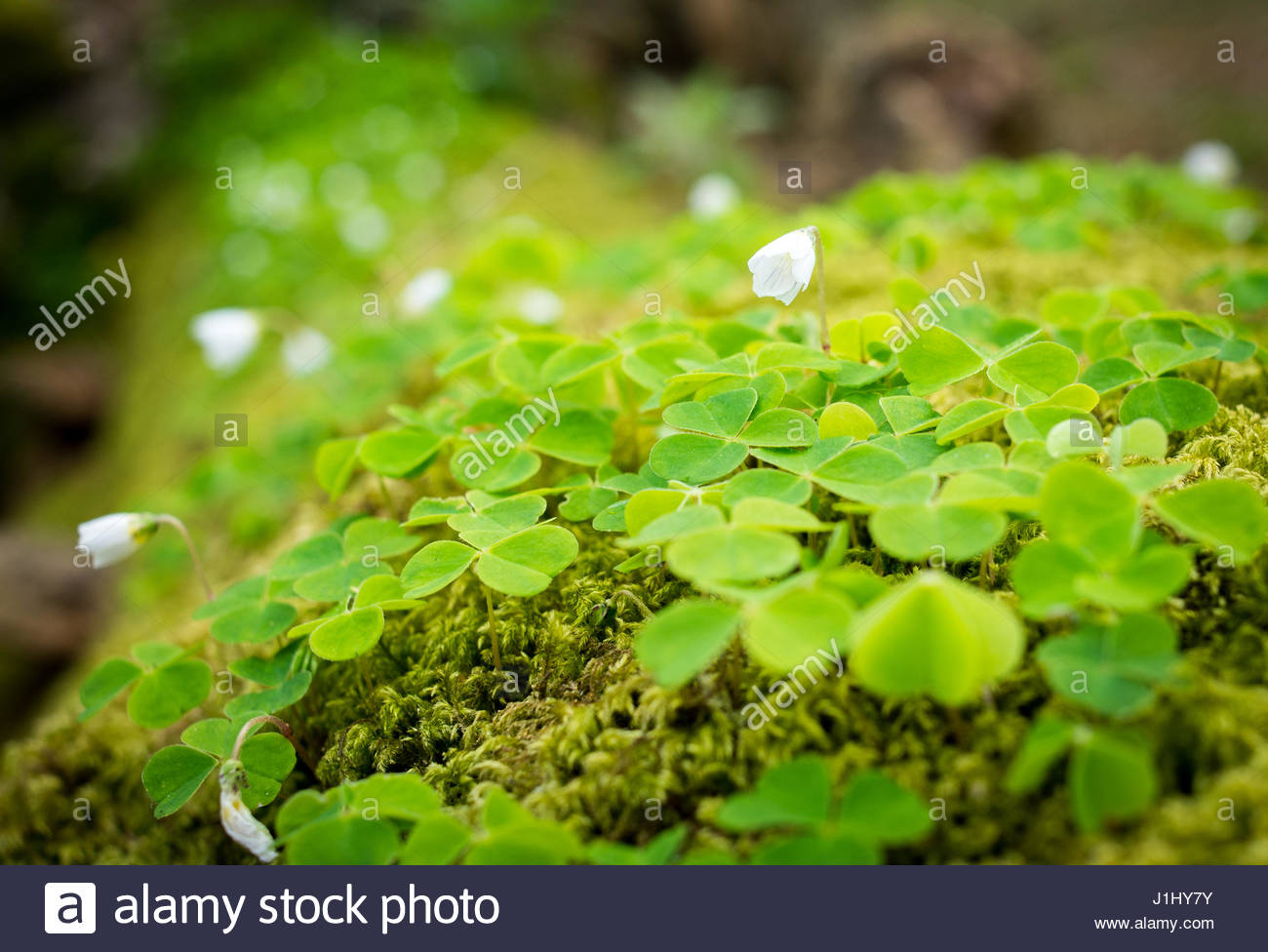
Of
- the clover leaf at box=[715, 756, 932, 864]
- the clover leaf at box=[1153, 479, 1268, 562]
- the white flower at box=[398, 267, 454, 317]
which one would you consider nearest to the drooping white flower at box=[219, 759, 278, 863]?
the clover leaf at box=[715, 756, 932, 864]

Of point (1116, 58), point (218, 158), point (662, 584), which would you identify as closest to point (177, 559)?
point (662, 584)

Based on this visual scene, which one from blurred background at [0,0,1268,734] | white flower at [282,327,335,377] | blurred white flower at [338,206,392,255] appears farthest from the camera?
blurred white flower at [338,206,392,255]

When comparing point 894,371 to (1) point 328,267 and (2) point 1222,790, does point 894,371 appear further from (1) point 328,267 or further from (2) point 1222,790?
(1) point 328,267

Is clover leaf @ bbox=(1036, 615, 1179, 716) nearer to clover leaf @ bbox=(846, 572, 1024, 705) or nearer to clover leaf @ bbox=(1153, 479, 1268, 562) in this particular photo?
clover leaf @ bbox=(846, 572, 1024, 705)

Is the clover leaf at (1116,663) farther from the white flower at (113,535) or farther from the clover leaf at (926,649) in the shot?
the white flower at (113,535)
